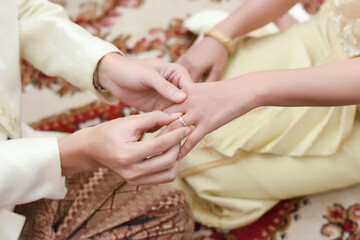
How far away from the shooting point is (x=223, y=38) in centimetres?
101

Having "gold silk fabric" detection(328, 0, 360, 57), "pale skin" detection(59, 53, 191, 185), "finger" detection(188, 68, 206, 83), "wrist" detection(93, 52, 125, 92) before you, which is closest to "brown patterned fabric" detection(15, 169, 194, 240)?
"pale skin" detection(59, 53, 191, 185)

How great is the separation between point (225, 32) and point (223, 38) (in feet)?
0.07

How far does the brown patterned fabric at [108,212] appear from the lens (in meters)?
0.81

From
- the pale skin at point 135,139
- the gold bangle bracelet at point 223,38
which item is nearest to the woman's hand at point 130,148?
the pale skin at point 135,139

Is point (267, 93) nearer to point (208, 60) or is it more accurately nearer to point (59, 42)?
point (208, 60)

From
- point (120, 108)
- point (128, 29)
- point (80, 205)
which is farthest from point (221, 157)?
point (128, 29)

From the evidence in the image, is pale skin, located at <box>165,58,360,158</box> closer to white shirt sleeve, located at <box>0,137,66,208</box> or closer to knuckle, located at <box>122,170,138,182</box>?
knuckle, located at <box>122,170,138,182</box>

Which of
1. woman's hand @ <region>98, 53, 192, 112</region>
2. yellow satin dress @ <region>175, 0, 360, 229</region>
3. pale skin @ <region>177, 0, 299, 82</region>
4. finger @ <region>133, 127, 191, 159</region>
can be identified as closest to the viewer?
finger @ <region>133, 127, 191, 159</region>

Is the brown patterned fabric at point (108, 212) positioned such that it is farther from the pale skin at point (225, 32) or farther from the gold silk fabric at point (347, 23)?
the gold silk fabric at point (347, 23)

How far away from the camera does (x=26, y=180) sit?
72 centimetres

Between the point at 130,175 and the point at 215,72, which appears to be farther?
the point at 215,72

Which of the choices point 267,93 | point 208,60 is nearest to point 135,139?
point 267,93

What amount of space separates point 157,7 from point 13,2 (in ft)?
2.60

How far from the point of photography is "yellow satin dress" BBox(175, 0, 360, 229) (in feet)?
2.94
